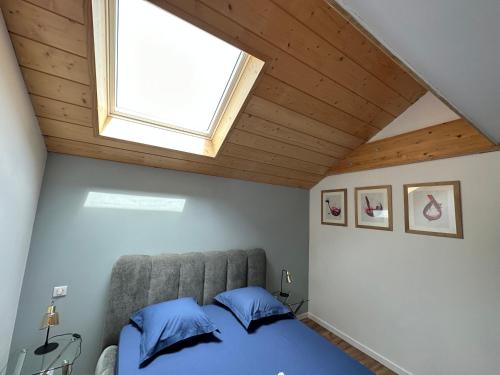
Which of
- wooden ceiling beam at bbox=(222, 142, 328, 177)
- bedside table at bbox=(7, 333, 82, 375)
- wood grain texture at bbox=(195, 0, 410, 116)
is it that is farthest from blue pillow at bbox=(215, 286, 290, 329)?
wood grain texture at bbox=(195, 0, 410, 116)

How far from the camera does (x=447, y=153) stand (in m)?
1.89

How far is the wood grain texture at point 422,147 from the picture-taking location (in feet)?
5.84

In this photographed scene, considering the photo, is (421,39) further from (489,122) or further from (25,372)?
(25,372)

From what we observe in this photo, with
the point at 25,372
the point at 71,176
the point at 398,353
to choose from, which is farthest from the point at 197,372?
the point at 398,353

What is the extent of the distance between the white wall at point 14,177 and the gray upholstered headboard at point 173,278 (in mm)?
595

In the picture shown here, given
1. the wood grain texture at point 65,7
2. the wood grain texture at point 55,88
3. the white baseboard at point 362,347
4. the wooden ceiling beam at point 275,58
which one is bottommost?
the white baseboard at point 362,347

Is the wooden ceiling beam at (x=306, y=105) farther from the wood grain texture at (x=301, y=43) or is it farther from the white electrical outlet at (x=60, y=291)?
the white electrical outlet at (x=60, y=291)

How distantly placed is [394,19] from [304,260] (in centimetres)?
295

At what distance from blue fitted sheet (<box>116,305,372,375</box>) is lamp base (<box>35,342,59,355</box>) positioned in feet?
1.51

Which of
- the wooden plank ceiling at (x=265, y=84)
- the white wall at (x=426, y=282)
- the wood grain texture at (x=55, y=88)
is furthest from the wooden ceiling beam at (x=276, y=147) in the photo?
the wood grain texture at (x=55, y=88)

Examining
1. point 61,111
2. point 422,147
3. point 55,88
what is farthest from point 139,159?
point 422,147

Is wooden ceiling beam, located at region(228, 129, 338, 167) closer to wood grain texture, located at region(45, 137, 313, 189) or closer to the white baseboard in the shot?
wood grain texture, located at region(45, 137, 313, 189)

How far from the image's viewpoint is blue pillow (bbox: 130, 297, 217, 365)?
1.50m

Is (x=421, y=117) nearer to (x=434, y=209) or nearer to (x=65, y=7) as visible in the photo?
(x=434, y=209)
